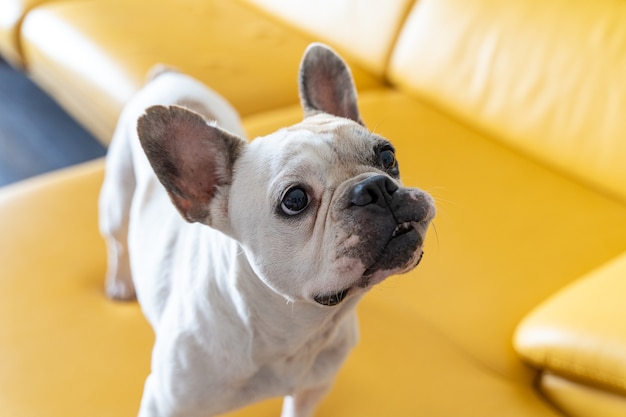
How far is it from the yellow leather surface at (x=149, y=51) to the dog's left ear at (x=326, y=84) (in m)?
0.88

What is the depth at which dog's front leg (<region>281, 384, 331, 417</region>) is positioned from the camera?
1243 millimetres

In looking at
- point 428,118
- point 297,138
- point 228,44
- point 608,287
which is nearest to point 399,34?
point 428,118

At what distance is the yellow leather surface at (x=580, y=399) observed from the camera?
1260 millimetres

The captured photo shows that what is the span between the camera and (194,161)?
3.47 feet

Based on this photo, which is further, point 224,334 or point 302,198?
point 224,334

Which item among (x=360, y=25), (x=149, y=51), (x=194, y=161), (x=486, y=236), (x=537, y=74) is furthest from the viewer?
(x=360, y=25)

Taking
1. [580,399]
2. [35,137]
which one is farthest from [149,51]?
[580,399]

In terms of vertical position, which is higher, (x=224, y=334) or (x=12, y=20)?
(x=224, y=334)

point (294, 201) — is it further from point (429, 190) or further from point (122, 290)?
point (429, 190)

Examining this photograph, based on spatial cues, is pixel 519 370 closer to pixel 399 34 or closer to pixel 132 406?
pixel 132 406

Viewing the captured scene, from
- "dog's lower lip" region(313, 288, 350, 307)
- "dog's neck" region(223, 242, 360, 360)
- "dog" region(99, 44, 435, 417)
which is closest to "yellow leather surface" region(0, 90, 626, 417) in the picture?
"dog" region(99, 44, 435, 417)

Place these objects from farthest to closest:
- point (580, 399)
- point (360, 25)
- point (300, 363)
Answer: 1. point (360, 25)
2. point (580, 399)
3. point (300, 363)

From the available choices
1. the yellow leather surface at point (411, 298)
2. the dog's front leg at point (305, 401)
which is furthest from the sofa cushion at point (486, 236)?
the dog's front leg at point (305, 401)

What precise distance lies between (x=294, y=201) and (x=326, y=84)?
1.07ft
